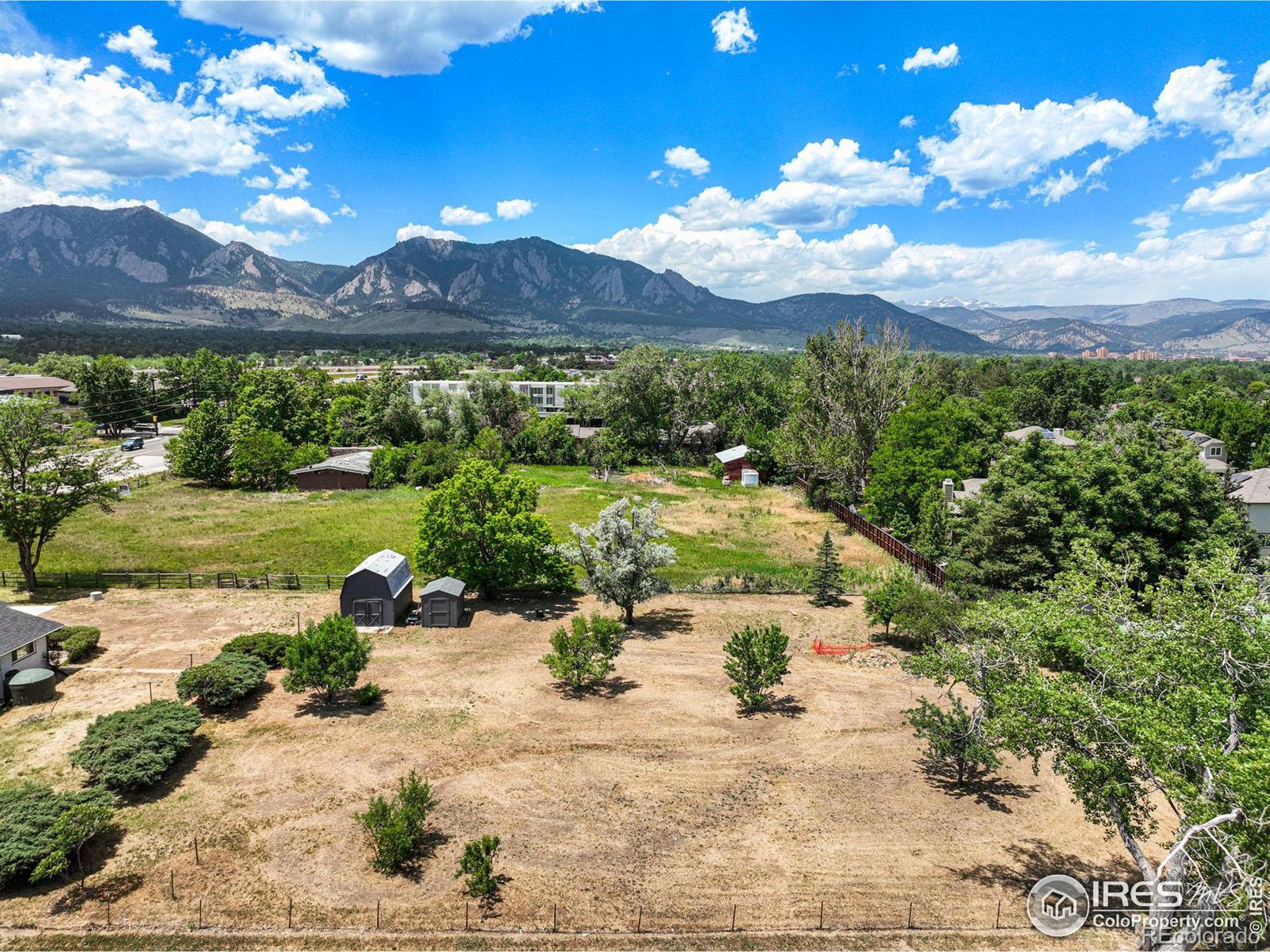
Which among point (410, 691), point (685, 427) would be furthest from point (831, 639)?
point (685, 427)

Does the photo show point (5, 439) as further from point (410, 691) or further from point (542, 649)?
point (542, 649)

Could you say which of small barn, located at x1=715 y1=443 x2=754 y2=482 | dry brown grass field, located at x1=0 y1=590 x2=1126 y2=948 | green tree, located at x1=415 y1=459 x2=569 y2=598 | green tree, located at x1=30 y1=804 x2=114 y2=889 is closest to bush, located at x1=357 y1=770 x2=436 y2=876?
dry brown grass field, located at x1=0 y1=590 x2=1126 y2=948

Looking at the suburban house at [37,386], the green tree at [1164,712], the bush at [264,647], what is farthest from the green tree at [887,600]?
the suburban house at [37,386]

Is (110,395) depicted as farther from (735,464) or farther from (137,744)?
(137,744)

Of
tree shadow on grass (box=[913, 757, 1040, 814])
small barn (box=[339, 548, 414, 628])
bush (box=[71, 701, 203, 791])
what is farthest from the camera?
small barn (box=[339, 548, 414, 628])

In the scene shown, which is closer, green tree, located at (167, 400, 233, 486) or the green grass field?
the green grass field

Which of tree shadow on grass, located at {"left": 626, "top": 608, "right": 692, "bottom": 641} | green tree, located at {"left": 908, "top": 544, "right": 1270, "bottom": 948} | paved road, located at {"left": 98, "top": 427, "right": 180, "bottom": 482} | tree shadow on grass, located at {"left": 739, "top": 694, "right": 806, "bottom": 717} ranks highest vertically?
green tree, located at {"left": 908, "top": 544, "right": 1270, "bottom": 948}

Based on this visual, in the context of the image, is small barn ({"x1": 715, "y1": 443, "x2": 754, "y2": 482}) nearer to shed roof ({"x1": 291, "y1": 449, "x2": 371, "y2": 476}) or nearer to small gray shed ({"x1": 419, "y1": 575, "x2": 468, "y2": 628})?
shed roof ({"x1": 291, "y1": 449, "x2": 371, "y2": 476})
